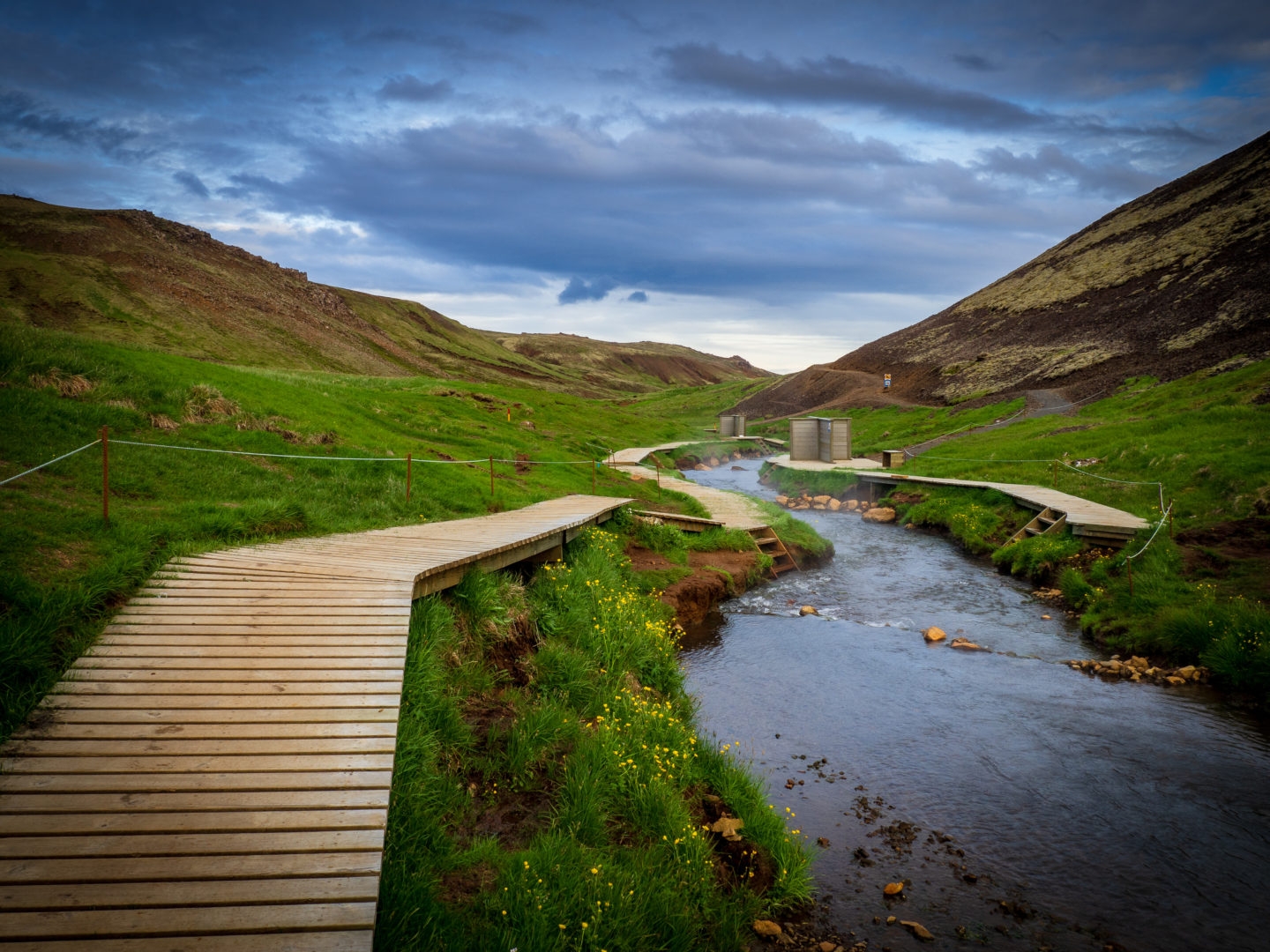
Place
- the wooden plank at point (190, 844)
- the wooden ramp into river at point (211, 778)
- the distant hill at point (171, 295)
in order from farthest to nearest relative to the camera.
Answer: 1. the distant hill at point (171, 295)
2. the wooden plank at point (190, 844)
3. the wooden ramp into river at point (211, 778)

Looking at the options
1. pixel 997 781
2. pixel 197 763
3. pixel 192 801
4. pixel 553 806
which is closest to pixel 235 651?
pixel 197 763

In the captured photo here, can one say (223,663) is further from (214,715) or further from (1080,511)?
(1080,511)

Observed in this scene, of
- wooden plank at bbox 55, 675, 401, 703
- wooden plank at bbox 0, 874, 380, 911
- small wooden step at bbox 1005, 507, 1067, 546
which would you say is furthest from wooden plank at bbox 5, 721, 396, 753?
small wooden step at bbox 1005, 507, 1067, 546

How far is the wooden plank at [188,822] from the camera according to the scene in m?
4.21

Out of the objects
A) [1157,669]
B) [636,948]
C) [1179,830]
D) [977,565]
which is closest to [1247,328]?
[977,565]

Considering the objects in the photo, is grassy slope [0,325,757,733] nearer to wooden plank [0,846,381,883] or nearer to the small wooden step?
wooden plank [0,846,381,883]

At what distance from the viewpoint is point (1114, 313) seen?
5419 cm

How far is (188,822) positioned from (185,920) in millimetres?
740

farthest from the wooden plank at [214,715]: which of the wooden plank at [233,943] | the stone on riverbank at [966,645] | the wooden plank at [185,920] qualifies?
the stone on riverbank at [966,645]

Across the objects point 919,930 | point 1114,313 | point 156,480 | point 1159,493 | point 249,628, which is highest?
point 1114,313

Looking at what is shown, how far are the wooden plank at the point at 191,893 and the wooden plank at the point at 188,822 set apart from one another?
1.19ft

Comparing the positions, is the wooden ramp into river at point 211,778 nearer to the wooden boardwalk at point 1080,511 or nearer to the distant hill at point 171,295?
the wooden boardwalk at point 1080,511

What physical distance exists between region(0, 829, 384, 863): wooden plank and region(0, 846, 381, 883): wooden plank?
28 mm

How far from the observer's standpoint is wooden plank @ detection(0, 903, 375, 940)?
11.8 ft
